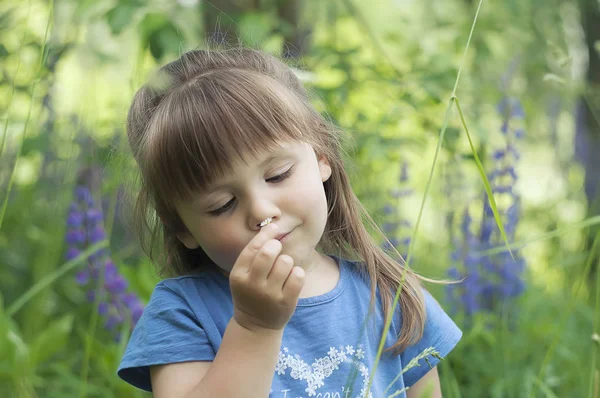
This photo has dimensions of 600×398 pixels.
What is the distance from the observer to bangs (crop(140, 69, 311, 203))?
1243 mm

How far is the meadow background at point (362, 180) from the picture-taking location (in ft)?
6.29

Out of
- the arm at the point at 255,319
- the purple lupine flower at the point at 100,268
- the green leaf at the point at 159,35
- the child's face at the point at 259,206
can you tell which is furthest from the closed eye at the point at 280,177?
the purple lupine flower at the point at 100,268

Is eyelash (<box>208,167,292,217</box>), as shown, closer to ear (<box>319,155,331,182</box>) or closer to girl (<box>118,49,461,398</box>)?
girl (<box>118,49,461,398</box>)

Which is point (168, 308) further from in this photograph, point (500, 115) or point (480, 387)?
point (500, 115)

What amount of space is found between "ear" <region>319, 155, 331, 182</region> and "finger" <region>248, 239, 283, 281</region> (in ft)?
1.17

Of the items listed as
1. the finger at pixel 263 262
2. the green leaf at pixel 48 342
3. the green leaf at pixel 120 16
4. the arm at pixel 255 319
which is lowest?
the green leaf at pixel 48 342

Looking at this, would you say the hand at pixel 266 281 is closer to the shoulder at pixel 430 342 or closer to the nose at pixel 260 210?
the nose at pixel 260 210

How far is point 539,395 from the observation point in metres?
2.12

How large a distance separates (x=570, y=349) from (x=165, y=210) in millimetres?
1567

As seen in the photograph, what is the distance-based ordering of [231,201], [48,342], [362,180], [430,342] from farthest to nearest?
[362,180]
[48,342]
[430,342]
[231,201]

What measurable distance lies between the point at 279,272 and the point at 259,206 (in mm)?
125

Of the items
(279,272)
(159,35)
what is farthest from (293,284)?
(159,35)

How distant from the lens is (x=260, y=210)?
1.19m

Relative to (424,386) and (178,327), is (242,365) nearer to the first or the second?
(178,327)
